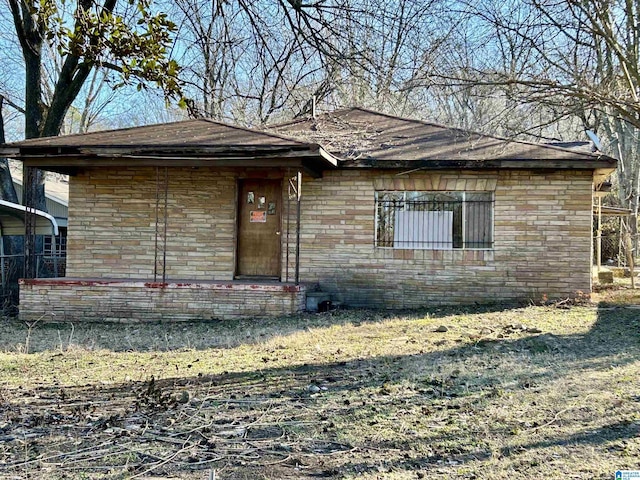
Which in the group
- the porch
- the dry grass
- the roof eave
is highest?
the roof eave

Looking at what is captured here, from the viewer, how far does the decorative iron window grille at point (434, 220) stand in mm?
12672

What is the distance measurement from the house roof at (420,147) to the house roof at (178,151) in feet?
3.41

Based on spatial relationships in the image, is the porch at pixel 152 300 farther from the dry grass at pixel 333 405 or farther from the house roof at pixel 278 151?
the house roof at pixel 278 151

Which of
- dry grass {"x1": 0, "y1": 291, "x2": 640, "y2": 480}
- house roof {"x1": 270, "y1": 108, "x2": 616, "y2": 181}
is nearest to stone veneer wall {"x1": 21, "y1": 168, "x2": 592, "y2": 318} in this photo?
house roof {"x1": 270, "y1": 108, "x2": 616, "y2": 181}

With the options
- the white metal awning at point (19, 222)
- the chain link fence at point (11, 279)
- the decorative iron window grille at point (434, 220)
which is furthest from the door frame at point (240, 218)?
the white metal awning at point (19, 222)

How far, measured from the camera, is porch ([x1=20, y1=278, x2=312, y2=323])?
11.6 m

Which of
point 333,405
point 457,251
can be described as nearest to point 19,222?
point 457,251

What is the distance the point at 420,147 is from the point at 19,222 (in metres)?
10.0

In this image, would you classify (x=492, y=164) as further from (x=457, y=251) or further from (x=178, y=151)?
(x=178, y=151)

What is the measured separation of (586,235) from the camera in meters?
12.2

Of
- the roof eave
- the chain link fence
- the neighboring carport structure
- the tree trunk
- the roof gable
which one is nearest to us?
the roof eave

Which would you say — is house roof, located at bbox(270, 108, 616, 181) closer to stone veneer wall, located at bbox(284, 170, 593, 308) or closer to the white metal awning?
stone veneer wall, located at bbox(284, 170, 593, 308)

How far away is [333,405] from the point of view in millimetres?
5559

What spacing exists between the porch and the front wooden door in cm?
115
